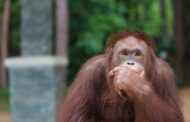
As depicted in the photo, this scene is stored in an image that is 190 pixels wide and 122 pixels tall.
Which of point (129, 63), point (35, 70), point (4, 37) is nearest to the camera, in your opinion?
point (129, 63)

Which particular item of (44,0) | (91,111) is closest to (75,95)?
(91,111)

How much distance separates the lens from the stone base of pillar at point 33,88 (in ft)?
22.1

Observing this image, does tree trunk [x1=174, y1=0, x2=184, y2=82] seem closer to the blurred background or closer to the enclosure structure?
the blurred background

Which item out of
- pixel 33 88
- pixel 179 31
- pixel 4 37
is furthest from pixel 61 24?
pixel 179 31

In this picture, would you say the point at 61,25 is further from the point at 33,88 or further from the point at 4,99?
the point at 33,88

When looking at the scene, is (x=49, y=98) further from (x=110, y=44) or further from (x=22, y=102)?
(x=110, y=44)

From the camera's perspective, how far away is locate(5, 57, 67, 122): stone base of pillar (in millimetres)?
6750

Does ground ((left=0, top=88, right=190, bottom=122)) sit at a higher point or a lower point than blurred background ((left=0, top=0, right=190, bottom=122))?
lower

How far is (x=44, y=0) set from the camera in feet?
21.2

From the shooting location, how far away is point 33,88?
6871 millimetres

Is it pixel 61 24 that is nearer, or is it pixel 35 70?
pixel 35 70

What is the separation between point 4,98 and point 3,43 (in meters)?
1.50

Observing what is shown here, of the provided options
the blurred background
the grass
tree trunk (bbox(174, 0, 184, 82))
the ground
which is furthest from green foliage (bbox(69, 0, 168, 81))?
tree trunk (bbox(174, 0, 184, 82))

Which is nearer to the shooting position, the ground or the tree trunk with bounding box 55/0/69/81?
the ground
